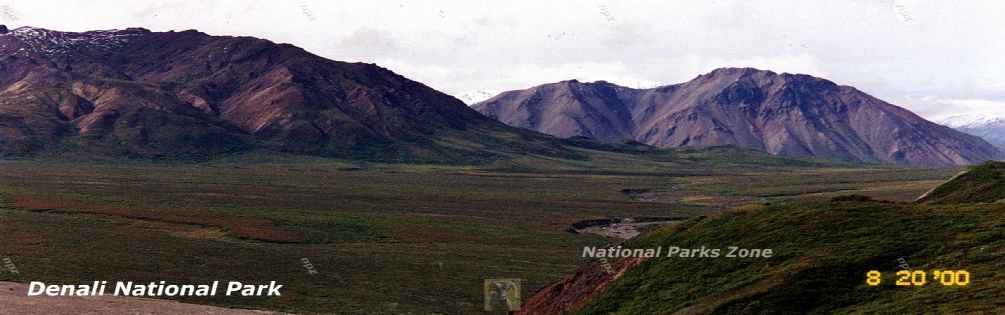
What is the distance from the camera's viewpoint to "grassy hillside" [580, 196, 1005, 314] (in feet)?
126

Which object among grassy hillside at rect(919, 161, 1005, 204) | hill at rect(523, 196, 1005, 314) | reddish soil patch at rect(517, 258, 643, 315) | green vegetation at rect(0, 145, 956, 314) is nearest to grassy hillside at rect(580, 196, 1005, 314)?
hill at rect(523, 196, 1005, 314)

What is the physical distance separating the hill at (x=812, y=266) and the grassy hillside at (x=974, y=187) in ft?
38.6

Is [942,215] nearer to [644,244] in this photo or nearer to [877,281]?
[877,281]

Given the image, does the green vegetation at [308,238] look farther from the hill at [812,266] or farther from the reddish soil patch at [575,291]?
the hill at [812,266]

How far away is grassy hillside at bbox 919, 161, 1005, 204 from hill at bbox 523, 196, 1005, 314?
464 inches

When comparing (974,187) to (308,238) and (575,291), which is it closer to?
(575,291)

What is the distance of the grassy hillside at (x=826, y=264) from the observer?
3847 centimetres

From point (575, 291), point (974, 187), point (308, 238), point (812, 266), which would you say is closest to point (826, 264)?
point (812, 266)

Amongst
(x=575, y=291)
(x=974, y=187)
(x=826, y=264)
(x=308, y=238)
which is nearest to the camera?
(x=826, y=264)

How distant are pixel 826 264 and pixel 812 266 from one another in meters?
0.82

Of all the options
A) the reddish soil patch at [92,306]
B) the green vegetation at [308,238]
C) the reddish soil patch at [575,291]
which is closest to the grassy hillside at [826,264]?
the reddish soil patch at [575,291]

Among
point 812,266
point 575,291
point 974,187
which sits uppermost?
point 974,187

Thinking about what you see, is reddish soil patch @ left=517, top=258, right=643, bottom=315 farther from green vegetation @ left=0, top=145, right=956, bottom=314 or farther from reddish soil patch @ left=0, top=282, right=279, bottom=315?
reddish soil patch @ left=0, top=282, right=279, bottom=315

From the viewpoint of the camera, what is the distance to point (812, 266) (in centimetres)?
4362
